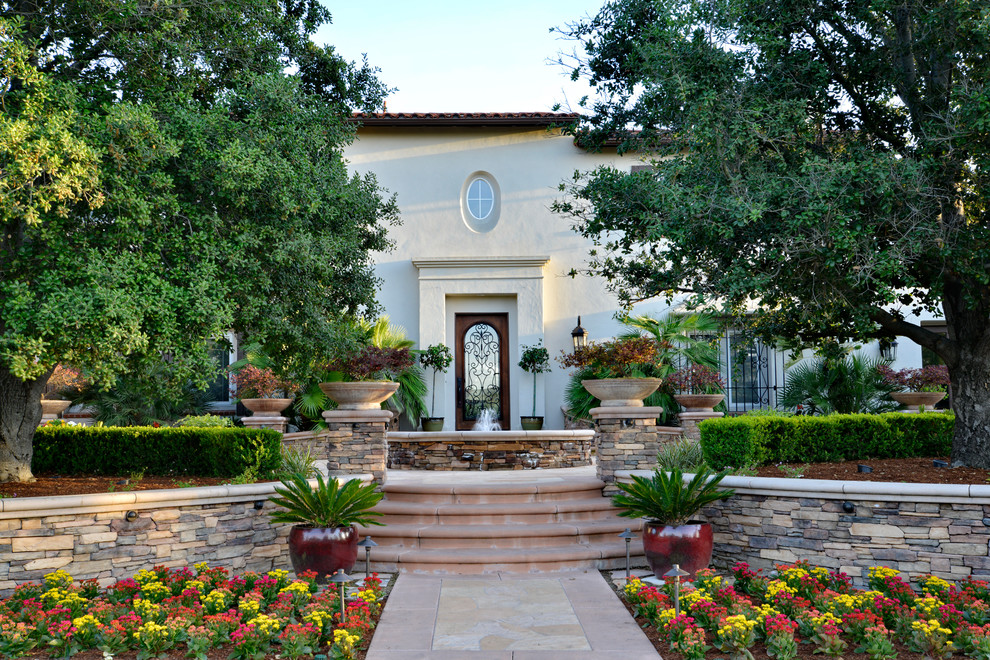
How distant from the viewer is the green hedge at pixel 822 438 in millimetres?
8445

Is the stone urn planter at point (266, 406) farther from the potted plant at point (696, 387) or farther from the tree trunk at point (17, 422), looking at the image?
the potted plant at point (696, 387)

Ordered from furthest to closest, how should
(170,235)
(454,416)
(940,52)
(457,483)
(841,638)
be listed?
(454,416) → (457,483) → (940,52) → (170,235) → (841,638)

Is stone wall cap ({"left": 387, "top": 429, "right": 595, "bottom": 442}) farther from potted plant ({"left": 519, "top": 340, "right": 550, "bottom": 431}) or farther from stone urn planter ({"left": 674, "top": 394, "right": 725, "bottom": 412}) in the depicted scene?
potted plant ({"left": 519, "top": 340, "right": 550, "bottom": 431})

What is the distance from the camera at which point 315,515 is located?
716cm

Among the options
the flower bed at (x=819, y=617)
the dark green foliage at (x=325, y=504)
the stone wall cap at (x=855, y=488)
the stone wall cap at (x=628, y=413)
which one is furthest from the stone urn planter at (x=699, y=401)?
the dark green foliage at (x=325, y=504)

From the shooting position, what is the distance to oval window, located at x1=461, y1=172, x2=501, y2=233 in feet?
55.0

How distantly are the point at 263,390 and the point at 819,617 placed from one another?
10.6m

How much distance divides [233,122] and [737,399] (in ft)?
39.6

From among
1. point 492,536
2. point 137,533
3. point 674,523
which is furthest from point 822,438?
point 137,533

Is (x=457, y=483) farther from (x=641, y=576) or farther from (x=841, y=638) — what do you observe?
(x=841, y=638)

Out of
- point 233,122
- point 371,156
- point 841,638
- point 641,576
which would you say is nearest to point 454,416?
point 371,156

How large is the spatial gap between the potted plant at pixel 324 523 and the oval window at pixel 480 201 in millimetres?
10275

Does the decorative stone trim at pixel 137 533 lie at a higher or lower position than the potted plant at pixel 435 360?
lower

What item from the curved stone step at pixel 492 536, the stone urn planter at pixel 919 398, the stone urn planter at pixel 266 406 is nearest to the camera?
the curved stone step at pixel 492 536
